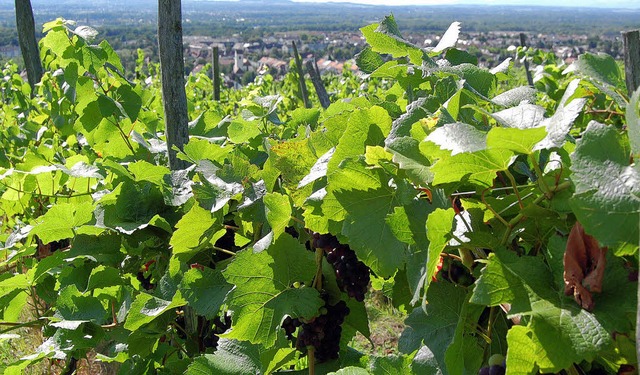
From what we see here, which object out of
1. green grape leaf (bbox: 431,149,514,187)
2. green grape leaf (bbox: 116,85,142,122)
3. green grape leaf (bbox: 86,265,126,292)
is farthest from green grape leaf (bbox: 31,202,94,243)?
green grape leaf (bbox: 431,149,514,187)

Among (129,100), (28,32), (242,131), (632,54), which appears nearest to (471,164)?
(242,131)

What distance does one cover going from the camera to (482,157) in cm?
85

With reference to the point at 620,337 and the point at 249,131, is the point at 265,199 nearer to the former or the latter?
the point at 620,337

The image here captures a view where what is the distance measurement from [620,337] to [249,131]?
4.39ft

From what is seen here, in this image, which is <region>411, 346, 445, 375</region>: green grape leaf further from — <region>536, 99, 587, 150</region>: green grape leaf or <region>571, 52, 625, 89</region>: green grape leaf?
<region>571, 52, 625, 89</region>: green grape leaf

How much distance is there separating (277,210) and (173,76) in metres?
1.02

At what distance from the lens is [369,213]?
1045 millimetres

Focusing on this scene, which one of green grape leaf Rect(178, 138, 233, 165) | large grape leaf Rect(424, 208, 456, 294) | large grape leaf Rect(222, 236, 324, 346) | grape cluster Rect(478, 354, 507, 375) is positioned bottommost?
large grape leaf Rect(222, 236, 324, 346)

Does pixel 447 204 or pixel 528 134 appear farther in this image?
pixel 447 204

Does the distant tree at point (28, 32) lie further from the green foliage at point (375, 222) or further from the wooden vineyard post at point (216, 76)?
the green foliage at point (375, 222)

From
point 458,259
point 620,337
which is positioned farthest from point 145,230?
point 620,337

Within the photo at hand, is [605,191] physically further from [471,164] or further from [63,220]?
[63,220]

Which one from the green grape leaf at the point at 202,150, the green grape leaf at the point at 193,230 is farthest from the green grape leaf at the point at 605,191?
the green grape leaf at the point at 202,150

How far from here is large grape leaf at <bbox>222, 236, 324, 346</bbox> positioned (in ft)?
3.98
